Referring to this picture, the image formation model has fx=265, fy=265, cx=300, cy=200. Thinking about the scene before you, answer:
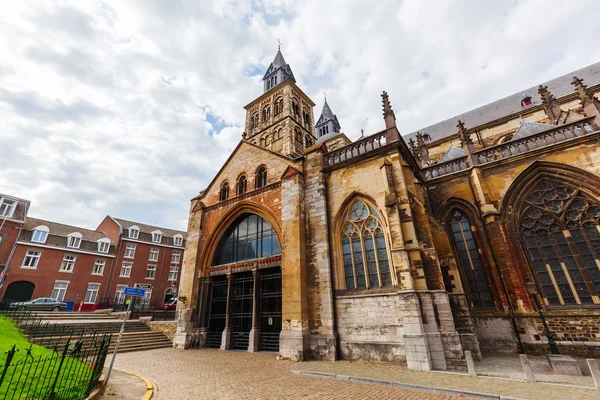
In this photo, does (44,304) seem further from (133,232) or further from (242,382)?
(242,382)

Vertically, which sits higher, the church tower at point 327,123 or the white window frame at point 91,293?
the church tower at point 327,123

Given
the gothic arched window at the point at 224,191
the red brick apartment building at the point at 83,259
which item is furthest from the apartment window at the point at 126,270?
the gothic arched window at the point at 224,191

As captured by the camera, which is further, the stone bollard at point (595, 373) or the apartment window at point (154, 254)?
the apartment window at point (154, 254)

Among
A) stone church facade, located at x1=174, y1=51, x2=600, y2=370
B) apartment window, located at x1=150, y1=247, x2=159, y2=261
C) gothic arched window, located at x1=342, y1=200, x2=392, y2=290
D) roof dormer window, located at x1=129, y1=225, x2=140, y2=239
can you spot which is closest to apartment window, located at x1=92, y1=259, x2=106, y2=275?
roof dormer window, located at x1=129, y1=225, x2=140, y2=239

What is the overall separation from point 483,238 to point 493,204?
1.73 metres

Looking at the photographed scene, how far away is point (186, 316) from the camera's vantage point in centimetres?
1455

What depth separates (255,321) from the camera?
12781mm

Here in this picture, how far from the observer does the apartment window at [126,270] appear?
98.1 ft

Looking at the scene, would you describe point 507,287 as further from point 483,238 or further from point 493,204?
point 493,204

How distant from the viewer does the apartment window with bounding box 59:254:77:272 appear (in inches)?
1038

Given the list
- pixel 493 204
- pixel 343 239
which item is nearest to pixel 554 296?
pixel 493 204

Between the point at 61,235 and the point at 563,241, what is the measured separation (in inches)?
1570

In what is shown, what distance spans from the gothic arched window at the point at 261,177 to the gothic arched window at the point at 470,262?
10578mm

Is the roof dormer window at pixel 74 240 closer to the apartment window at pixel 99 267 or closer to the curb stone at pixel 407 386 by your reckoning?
the apartment window at pixel 99 267
